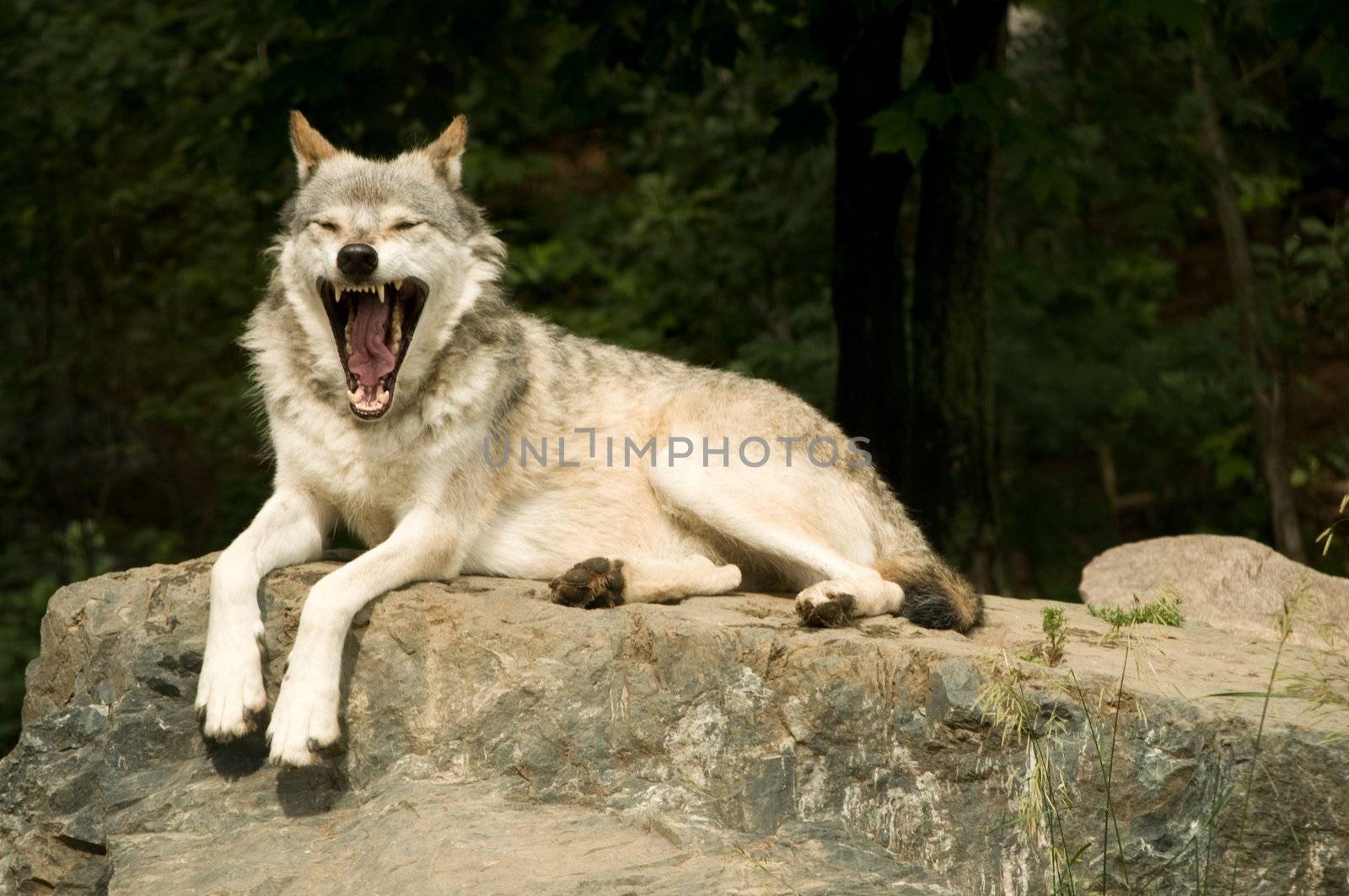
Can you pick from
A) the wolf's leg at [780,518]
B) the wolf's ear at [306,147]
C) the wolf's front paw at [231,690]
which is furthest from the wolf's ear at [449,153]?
the wolf's front paw at [231,690]

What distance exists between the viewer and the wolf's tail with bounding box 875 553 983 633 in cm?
505

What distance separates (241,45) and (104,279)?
→ 13.2ft

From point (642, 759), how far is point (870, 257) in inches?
157

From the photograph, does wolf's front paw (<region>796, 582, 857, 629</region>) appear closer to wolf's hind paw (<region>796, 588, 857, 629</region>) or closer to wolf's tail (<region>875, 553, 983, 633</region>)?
wolf's hind paw (<region>796, 588, 857, 629</region>)

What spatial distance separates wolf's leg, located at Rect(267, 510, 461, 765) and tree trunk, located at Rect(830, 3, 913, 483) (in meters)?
3.40

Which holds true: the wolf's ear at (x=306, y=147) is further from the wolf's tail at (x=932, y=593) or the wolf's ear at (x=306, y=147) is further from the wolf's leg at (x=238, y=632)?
the wolf's tail at (x=932, y=593)

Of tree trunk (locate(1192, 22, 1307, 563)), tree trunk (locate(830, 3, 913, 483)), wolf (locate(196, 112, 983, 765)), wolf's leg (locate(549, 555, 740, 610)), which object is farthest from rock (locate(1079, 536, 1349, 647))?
tree trunk (locate(1192, 22, 1307, 563))

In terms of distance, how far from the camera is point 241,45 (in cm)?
898

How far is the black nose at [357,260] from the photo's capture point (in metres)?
4.95

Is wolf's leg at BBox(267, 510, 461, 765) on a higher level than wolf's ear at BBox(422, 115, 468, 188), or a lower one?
lower

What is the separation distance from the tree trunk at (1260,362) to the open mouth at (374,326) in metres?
7.23

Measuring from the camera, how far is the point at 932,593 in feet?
16.8

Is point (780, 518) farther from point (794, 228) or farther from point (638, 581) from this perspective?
point (794, 228)

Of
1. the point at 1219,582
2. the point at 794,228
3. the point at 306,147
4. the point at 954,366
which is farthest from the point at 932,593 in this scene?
the point at 794,228
